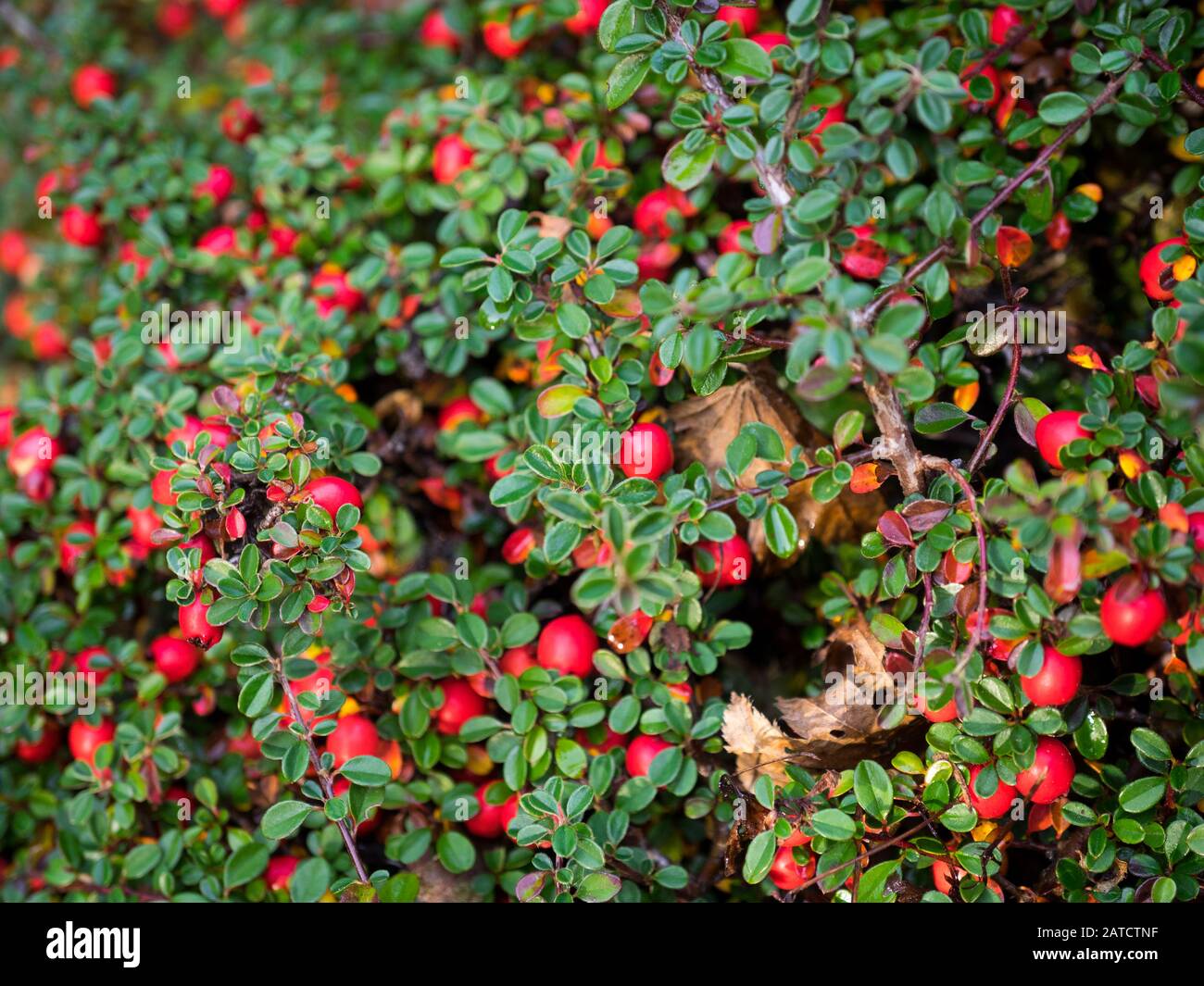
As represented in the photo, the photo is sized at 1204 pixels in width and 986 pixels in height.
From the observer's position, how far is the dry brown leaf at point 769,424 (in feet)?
6.12

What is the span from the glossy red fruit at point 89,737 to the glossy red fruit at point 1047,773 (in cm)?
176

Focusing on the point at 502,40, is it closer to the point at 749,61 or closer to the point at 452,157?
the point at 452,157

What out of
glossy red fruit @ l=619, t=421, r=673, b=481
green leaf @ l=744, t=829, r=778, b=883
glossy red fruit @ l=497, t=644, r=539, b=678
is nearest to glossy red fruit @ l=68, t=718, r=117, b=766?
glossy red fruit @ l=497, t=644, r=539, b=678

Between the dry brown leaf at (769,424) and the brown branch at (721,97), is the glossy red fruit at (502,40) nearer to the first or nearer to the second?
the brown branch at (721,97)

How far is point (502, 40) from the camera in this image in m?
2.34

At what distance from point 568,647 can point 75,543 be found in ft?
3.69

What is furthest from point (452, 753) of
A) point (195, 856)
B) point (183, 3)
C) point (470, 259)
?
point (183, 3)

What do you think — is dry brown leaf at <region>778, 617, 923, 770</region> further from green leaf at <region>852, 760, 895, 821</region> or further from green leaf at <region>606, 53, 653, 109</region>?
green leaf at <region>606, 53, 653, 109</region>

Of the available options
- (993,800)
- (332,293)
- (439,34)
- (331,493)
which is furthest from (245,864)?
(439,34)

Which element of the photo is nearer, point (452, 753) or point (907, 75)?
point (907, 75)

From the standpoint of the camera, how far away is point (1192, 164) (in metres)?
1.91

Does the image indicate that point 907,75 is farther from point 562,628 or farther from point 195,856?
point 195,856

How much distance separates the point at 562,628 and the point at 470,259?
28.3 inches

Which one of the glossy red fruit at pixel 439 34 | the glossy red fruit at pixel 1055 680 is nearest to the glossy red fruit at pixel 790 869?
the glossy red fruit at pixel 1055 680
